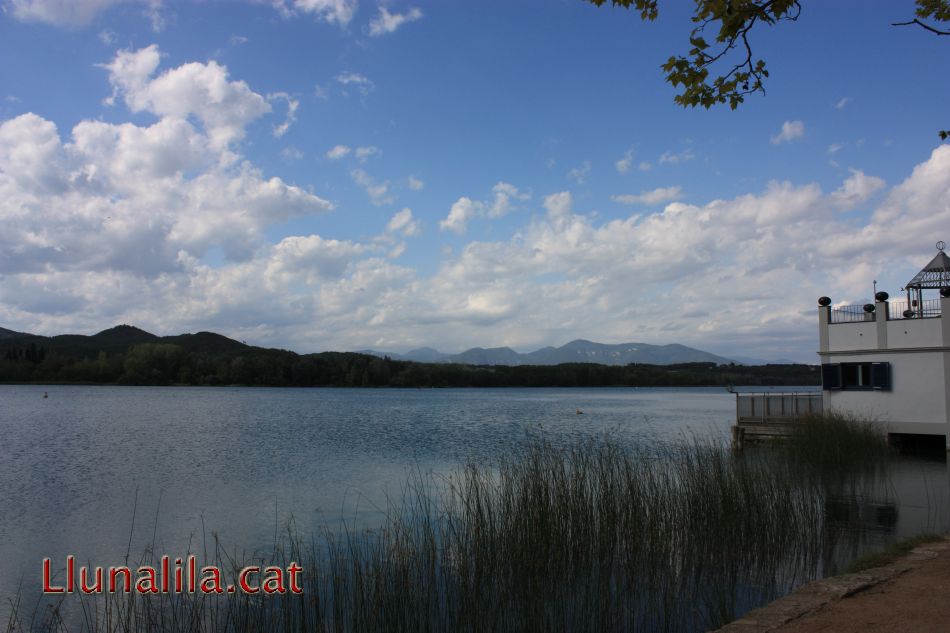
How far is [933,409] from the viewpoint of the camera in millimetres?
19922

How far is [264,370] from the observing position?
110875mm

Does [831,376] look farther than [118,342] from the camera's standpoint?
No

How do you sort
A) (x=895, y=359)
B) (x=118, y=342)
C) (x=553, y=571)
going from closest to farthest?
(x=553, y=571) → (x=895, y=359) → (x=118, y=342)

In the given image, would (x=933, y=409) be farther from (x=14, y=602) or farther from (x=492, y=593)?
(x=14, y=602)

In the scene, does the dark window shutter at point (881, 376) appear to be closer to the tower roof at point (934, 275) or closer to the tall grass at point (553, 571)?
the tower roof at point (934, 275)

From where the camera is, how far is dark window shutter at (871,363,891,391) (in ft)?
67.6

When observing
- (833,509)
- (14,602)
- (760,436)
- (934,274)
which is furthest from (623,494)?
(934,274)

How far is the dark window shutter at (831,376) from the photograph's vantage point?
2178cm

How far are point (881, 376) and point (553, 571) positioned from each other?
17.8 metres

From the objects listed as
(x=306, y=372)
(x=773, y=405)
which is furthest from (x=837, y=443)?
(x=306, y=372)

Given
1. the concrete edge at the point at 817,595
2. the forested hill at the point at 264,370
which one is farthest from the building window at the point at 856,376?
the forested hill at the point at 264,370

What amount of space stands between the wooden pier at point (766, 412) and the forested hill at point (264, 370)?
97.1 metres

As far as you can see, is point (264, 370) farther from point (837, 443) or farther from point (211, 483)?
point (837, 443)

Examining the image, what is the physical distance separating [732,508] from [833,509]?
4160 millimetres
